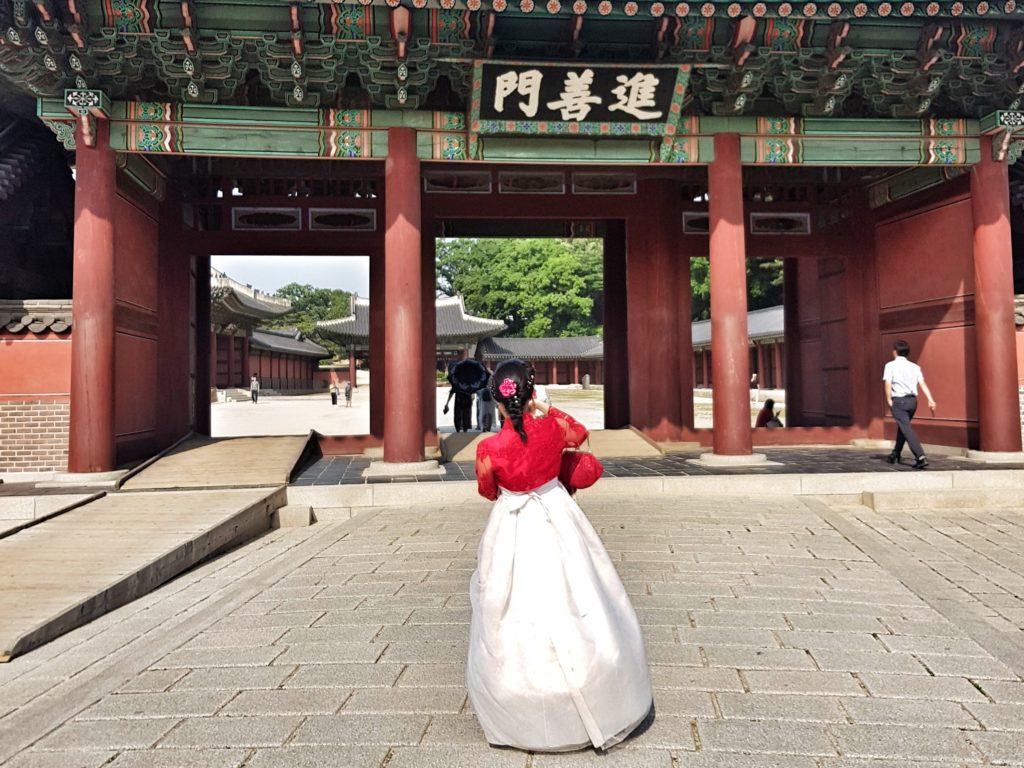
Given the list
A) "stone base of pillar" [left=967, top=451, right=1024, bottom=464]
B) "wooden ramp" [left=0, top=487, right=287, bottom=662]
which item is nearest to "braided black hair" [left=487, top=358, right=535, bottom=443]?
"wooden ramp" [left=0, top=487, right=287, bottom=662]

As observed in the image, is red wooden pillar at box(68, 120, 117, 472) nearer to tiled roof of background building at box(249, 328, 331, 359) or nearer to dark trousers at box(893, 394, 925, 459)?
dark trousers at box(893, 394, 925, 459)

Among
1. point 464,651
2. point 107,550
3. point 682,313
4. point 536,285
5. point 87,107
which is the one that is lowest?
point 464,651

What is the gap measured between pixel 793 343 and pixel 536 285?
133 ft

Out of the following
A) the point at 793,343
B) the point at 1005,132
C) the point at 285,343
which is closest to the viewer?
the point at 1005,132

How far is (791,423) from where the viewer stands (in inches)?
482

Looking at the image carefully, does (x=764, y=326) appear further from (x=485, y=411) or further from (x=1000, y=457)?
(x=1000, y=457)

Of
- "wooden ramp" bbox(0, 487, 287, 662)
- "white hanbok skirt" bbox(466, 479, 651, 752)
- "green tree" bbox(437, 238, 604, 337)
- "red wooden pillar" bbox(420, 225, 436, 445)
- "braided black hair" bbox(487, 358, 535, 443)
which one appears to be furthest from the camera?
"green tree" bbox(437, 238, 604, 337)

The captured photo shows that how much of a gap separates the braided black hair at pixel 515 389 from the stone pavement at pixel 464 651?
48.2 inches

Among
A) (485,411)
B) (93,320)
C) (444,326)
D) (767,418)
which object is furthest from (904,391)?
(444,326)

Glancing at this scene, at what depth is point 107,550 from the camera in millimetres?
4922

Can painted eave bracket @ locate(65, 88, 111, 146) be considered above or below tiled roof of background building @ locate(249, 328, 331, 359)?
below

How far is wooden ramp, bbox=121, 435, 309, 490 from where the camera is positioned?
22.9ft

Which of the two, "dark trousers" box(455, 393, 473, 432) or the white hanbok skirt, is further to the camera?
"dark trousers" box(455, 393, 473, 432)

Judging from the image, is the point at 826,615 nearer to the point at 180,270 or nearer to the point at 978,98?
the point at 978,98
